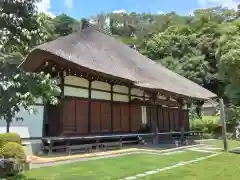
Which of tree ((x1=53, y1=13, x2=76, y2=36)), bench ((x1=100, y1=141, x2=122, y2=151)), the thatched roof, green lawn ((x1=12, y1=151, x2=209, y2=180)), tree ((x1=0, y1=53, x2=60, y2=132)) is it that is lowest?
green lawn ((x1=12, y1=151, x2=209, y2=180))

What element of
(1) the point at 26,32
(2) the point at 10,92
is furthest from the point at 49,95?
(1) the point at 26,32

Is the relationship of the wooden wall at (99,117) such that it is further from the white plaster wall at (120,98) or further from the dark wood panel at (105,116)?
the white plaster wall at (120,98)

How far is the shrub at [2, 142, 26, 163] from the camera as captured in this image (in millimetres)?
8659

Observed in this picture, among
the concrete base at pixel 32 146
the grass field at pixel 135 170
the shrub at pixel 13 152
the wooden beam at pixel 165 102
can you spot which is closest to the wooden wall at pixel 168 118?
→ the wooden beam at pixel 165 102

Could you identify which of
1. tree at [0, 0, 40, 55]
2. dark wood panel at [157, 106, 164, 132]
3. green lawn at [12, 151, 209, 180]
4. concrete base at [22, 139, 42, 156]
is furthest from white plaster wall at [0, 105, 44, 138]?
dark wood panel at [157, 106, 164, 132]

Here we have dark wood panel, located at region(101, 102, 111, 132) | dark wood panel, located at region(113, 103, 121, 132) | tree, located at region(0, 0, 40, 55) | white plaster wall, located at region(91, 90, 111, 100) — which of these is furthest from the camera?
dark wood panel, located at region(113, 103, 121, 132)

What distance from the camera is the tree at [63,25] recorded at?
222ft

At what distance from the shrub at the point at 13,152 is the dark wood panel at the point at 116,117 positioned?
753 centimetres

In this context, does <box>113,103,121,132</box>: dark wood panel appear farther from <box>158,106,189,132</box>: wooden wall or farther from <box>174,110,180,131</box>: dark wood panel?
<box>174,110,180,131</box>: dark wood panel

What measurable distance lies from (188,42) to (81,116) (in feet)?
112

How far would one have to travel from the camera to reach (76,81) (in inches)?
555

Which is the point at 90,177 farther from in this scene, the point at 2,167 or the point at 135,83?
the point at 135,83

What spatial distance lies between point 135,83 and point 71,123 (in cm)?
388

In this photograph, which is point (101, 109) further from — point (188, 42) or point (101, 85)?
point (188, 42)
